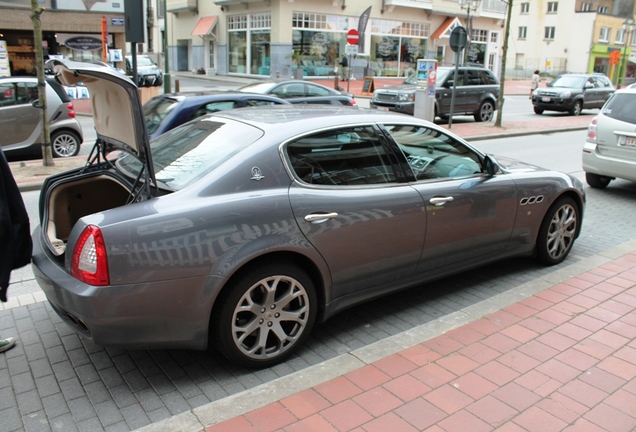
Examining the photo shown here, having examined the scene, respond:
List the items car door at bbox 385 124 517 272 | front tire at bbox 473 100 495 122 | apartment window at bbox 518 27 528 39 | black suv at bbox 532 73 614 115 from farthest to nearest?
apartment window at bbox 518 27 528 39, black suv at bbox 532 73 614 115, front tire at bbox 473 100 495 122, car door at bbox 385 124 517 272

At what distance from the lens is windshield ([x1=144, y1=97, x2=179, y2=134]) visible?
27.7ft

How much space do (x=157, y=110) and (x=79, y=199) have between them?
15.4 ft

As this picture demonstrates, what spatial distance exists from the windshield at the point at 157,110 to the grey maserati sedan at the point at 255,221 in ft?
13.1

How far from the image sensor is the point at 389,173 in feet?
13.8

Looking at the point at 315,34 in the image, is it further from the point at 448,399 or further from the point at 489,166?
the point at 448,399

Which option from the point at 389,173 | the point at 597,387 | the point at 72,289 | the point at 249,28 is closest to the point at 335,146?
the point at 389,173

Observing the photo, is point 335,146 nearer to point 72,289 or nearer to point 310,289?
point 310,289

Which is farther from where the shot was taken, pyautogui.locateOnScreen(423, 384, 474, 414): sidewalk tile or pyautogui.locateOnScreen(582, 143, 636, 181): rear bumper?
pyautogui.locateOnScreen(582, 143, 636, 181): rear bumper

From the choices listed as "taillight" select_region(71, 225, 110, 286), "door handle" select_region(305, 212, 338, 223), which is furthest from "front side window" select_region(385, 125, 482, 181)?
"taillight" select_region(71, 225, 110, 286)

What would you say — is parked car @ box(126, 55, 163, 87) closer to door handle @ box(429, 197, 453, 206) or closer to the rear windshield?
the rear windshield

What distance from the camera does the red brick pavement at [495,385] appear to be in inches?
118

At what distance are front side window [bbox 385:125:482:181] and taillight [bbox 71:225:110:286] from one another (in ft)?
7.45

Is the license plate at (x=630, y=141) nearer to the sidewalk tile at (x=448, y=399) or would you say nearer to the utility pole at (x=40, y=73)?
the sidewalk tile at (x=448, y=399)

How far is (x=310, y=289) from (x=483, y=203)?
1.78 meters
